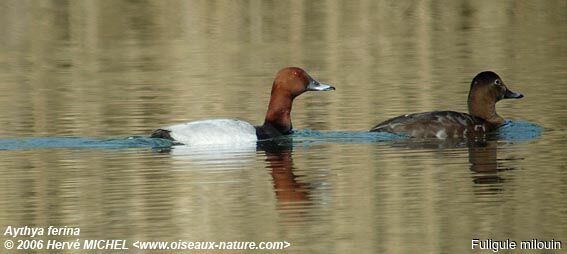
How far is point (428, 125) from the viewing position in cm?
1384

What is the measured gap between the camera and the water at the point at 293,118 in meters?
9.89

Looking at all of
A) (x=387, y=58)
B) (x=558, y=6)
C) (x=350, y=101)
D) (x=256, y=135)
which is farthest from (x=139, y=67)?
(x=558, y=6)

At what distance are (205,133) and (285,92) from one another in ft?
3.96

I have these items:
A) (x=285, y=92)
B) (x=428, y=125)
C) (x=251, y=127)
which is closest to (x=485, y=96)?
(x=428, y=125)

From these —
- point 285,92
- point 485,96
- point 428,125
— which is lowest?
point 428,125

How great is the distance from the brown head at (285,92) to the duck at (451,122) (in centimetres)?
79

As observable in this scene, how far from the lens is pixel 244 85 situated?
17.8 m

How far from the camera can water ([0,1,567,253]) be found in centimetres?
989

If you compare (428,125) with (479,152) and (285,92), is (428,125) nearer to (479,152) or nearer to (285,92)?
(479,152)

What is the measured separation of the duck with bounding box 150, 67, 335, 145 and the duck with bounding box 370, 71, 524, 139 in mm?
836

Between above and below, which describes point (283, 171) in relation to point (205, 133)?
below

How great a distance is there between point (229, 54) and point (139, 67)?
1.53m

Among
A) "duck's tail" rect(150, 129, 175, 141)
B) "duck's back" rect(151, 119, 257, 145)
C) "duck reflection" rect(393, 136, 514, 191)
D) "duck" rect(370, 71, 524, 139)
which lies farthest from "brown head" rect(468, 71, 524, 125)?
"duck's tail" rect(150, 129, 175, 141)

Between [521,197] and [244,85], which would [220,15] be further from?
[521,197]
